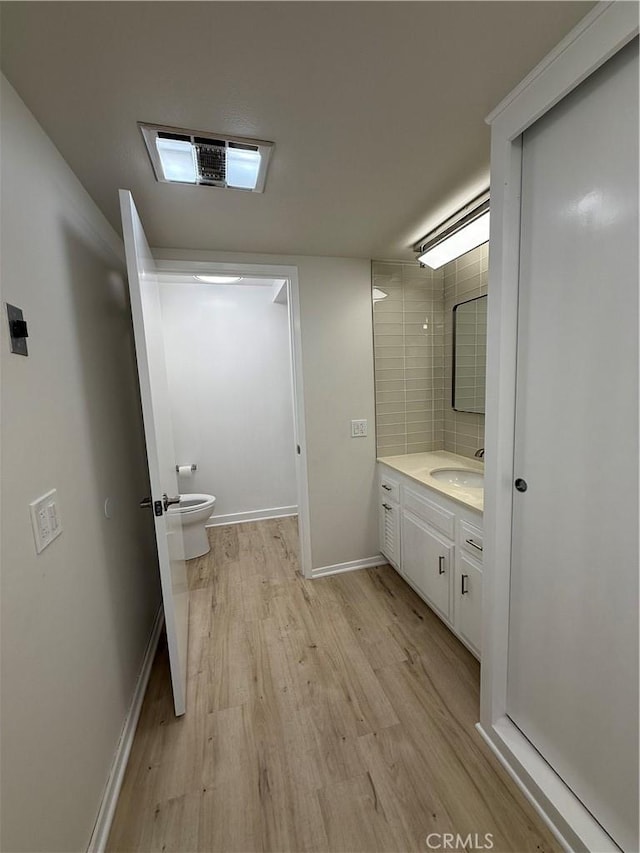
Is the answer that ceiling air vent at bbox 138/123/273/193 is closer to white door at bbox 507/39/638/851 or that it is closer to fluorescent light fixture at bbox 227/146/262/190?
fluorescent light fixture at bbox 227/146/262/190

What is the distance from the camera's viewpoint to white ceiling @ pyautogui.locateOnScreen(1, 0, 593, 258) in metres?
0.77

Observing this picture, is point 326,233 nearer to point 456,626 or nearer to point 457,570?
point 457,570

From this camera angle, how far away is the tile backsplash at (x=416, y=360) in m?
2.38

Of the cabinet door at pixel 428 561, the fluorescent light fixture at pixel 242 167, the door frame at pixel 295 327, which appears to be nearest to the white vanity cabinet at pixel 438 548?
the cabinet door at pixel 428 561

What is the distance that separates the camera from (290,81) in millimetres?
933

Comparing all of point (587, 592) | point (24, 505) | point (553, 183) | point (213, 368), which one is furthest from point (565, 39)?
point (213, 368)

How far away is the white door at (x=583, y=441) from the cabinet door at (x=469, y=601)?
13.2 inches

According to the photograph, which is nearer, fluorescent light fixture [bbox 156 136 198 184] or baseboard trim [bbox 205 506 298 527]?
fluorescent light fixture [bbox 156 136 198 184]

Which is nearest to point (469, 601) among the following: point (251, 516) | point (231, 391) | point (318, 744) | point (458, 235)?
point (318, 744)

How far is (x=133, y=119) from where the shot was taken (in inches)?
40.9

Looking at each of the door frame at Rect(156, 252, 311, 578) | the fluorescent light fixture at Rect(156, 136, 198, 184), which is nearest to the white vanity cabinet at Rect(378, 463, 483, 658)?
the door frame at Rect(156, 252, 311, 578)

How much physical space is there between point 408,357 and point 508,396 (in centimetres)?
136

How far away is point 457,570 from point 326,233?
188 centimetres

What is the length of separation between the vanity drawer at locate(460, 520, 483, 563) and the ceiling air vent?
5.53 ft
